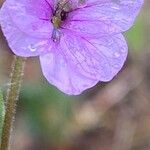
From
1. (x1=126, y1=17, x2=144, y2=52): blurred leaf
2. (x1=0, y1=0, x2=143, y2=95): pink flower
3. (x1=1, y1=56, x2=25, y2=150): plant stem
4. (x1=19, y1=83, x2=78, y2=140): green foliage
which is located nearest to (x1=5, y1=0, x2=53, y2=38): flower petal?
(x1=0, y1=0, x2=143, y2=95): pink flower

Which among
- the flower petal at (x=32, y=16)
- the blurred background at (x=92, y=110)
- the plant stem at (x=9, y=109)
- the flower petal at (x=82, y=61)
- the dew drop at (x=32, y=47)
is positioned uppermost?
the flower petal at (x=32, y=16)

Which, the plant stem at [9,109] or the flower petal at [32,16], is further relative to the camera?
the plant stem at [9,109]

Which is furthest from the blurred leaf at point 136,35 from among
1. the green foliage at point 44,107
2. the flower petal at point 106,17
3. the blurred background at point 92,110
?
the flower petal at point 106,17

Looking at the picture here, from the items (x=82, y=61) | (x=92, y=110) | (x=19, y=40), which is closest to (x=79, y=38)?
(x=82, y=61)

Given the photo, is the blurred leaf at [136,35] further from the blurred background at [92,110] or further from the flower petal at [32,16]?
the flower petal at [32,16]

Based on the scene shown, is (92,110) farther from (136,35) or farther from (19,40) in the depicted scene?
(19,40)

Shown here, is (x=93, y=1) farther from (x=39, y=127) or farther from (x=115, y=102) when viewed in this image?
(x=115, y=102)
